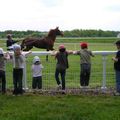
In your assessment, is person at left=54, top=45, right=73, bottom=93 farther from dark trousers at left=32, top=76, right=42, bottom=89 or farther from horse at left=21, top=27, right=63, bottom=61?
horse at left=21, top=27, right=63, bottom=61

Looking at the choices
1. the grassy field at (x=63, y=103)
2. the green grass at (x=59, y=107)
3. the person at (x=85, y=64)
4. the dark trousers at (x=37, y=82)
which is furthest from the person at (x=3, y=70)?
the person at (x=85, y=64)

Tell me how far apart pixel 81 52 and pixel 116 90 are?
1.45m

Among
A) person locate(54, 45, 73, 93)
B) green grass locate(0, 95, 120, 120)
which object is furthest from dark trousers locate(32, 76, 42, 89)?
green grass locate(0, 95, 120, 120)

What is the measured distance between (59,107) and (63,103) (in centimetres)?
52

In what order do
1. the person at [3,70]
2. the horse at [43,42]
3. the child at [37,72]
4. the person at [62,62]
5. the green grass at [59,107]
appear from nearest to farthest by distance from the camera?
the green grass at [59,107]
the person at [3,70]
the person at [62,62]
the child at [37,72]
the horse at [43,42]

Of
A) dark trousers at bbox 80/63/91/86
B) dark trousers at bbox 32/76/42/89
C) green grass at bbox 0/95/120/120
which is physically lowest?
green grass at bbox 0/95/120/120

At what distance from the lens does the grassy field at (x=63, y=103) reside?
10.1 meters

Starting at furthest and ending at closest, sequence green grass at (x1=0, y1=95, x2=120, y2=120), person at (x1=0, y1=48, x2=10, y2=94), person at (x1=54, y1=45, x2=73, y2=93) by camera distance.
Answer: person at (x1=54, y1=45, x2=73, y2=93) → person at (x1=0, y1=48, x2=10, y2=94) → green grass at (x1=0, y1=95, x2=120, y2=120)

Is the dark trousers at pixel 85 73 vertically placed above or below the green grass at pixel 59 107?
above

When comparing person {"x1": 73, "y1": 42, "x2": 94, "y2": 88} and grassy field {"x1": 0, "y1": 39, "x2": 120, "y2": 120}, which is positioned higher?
person {"x1": 73, "y1": 42, "x2": 94, "y2": 88}

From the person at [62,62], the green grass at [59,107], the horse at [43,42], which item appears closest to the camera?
the green grass at [59,107]

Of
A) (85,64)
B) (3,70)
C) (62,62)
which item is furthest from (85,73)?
(3,70)

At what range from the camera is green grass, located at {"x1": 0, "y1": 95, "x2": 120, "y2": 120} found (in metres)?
10.0

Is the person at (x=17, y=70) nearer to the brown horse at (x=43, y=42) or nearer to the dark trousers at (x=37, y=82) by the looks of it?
the dark trousers at (x=37, y=82)
